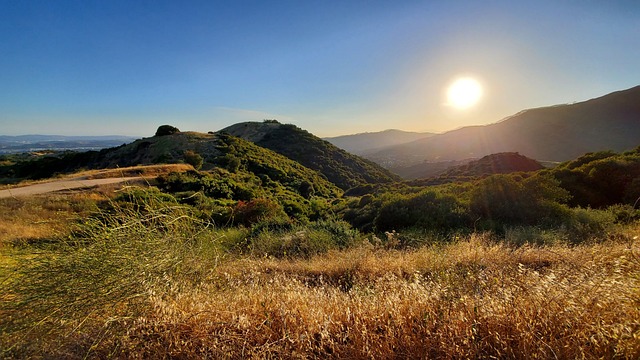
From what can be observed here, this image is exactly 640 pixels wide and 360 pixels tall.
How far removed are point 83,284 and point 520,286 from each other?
3671mm

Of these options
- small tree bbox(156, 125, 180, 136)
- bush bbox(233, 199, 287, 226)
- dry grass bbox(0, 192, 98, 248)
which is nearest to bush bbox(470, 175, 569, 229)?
bush bbox(233, 199, 287, 226)

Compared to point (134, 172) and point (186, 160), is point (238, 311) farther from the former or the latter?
point (186, 160)

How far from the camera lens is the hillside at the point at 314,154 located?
49.4m

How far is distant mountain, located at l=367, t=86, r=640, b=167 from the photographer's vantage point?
216 ft

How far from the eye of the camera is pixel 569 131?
75312 millimetres

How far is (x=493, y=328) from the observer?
82.9 inches

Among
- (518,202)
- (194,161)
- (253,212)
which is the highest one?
(194,161)

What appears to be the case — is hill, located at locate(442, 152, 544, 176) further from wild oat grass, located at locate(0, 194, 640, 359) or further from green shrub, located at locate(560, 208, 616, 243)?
wild oat grass, located at locate(0, 194, 640, 359)

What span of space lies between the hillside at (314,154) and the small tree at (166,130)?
17.8 metres

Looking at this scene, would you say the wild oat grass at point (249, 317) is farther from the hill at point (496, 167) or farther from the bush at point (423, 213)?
the hill at point (496, 167)

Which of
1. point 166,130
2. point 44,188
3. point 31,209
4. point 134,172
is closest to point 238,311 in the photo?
point 31,209

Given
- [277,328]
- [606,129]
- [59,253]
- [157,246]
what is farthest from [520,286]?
[606,129]

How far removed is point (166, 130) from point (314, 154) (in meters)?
25.3

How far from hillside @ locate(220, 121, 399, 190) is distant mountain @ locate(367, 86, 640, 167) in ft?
156
